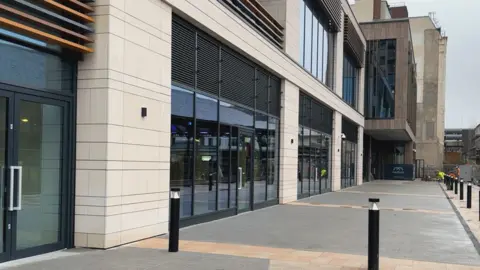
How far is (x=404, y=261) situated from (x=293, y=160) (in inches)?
440

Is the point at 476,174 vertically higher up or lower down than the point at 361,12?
lower down

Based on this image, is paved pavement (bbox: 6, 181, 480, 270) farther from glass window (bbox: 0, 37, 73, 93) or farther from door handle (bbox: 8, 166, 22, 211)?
glass window (bbox: 0, 37, 73, 93)

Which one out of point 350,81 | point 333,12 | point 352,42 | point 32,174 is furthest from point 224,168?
point 350,81

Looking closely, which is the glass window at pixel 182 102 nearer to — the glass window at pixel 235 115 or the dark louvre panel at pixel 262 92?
the glass window at pixel 235 115

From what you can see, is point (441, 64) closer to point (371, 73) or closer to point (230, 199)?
point (371, 73)

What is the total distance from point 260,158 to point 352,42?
1704cm

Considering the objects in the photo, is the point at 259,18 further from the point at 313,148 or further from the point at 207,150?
the point at 313,148

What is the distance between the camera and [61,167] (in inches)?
312

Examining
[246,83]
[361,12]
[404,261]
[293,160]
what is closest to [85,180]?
[404,261]

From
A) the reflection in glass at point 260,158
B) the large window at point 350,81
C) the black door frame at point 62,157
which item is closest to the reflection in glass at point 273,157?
the reflection in glass at point 260,158

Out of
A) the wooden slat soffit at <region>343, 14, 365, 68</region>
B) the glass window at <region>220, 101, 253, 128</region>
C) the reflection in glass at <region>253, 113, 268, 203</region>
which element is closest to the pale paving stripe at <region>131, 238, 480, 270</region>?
the glass window at <region>220, 101, 253, 128</region>

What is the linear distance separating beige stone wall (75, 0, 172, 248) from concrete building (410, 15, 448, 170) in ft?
242

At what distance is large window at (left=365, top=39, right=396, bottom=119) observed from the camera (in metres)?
41.3

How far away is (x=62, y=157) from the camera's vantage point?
793cm
